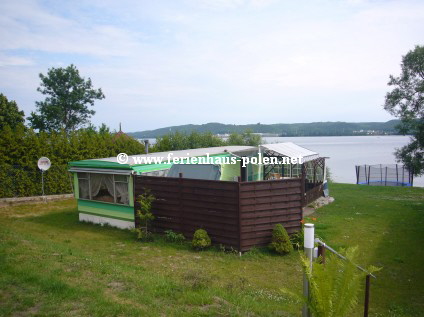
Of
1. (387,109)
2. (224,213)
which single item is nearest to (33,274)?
(224,213)

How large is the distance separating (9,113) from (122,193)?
1991cm

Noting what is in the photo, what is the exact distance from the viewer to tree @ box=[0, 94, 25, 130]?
25.3 meters

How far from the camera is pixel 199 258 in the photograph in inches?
331

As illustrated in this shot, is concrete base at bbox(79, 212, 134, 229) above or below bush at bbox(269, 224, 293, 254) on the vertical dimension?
below

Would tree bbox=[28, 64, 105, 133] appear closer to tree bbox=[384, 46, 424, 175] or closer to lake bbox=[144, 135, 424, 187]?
lake bbox=[144, 135, 424, 187]

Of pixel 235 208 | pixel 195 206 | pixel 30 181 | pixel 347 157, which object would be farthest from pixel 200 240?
pixel 347 157

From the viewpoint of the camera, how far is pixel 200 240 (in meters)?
8.85

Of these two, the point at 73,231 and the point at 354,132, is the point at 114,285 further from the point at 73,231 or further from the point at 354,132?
the point at 354,132

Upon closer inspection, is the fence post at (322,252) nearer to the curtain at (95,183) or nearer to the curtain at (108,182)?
the curtain at (108,182)

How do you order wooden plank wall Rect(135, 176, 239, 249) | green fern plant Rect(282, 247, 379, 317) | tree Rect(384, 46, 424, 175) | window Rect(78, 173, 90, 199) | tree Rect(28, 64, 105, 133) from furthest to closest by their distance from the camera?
tree Rect(28, 64, 105, 133) → tree Rect(384, 46, 424, 175) → window Rect(78, 173, 90, 199) → wooden plank wall Rect(135, 176, 239, 249) → green fern plant Rect(282, 247, 379, 317)

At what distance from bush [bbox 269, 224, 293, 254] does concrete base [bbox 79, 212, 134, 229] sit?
502 centimetres

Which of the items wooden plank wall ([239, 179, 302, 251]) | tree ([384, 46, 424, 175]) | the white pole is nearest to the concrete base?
A: wooden plank wall ([239, 179, 302, 251])

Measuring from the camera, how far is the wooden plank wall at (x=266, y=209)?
340 inches

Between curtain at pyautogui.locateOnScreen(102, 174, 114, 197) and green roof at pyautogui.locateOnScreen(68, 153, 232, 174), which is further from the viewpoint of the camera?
curtain at pyautogui.locateOnScreen(102, 174, 114, 197)
